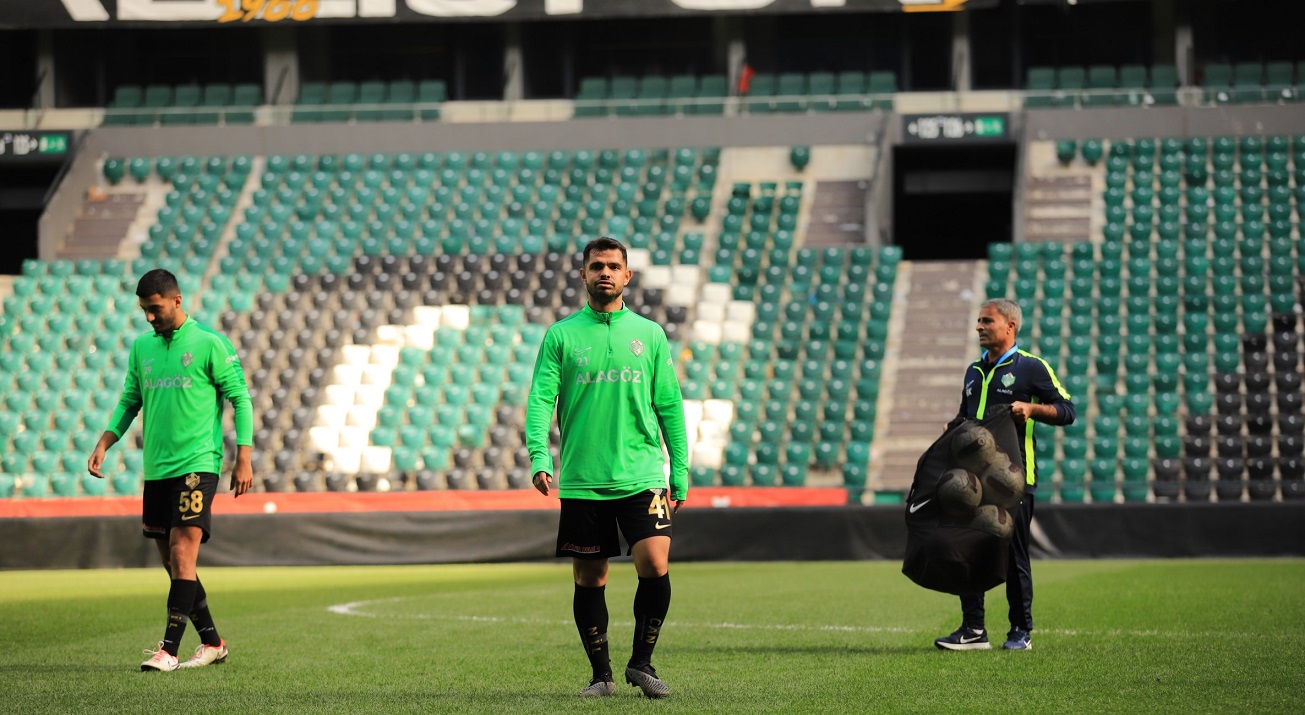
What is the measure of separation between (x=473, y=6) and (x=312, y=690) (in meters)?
24.8

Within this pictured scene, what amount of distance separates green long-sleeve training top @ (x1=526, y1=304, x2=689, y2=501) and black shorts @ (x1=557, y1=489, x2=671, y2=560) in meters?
0.05

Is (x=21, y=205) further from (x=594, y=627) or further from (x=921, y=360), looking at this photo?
(x=594, y=627)

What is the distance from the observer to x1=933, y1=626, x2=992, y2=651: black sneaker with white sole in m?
8.94

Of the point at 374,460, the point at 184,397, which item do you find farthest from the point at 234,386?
the point at 374,460

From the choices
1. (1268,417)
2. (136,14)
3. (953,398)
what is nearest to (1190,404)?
(1268,417)

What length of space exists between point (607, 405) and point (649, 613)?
93cm

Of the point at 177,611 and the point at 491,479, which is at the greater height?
the point at 177,611

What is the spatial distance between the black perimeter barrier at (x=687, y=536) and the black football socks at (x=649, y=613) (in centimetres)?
1261

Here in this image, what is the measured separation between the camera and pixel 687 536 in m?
20.0

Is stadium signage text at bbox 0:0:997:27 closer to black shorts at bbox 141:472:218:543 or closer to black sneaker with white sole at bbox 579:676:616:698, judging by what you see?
black shorts at bbox 141:472:218:543

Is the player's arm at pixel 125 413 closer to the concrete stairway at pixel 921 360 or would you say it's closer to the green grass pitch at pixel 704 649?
the green grass pitch at pixel 704 649

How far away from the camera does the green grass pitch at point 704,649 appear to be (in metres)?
6.88

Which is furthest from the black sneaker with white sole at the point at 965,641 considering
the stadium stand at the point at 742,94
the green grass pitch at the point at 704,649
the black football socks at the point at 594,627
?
Answer: the stadium stand at the point at 742,94

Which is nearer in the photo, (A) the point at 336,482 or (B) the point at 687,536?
(B) the point at 687,536
